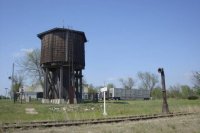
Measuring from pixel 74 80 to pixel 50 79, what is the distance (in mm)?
3370

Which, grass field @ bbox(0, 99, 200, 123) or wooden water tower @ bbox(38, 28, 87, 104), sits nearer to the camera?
grass field @ bbox(0, 99, 200, 123)

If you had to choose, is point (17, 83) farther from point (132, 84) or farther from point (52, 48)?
point (132, 84)

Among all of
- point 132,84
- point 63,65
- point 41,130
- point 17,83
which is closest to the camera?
point 41,130

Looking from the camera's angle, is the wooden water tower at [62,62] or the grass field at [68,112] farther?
the wooden water tower at [62,62]

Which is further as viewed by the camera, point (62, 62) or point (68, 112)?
point (62, 62)

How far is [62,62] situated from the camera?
123ft

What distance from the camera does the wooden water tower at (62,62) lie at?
124 feet

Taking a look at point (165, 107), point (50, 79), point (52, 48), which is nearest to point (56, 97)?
point (50, 79)

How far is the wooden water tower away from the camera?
1489 inches

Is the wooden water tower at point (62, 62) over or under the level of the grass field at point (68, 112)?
over

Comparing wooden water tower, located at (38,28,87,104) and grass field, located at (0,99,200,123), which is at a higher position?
wooden water tower, located at (38,28,87,104)

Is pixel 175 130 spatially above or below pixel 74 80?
below

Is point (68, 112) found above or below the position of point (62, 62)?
below

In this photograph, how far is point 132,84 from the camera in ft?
382
